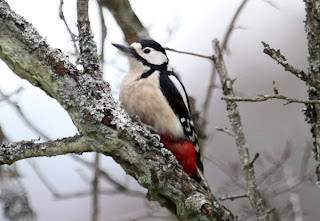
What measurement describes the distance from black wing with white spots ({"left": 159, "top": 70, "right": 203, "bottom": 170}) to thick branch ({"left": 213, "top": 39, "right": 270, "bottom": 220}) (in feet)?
0.77

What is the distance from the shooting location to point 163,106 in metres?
2.79

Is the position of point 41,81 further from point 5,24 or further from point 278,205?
point 278,205

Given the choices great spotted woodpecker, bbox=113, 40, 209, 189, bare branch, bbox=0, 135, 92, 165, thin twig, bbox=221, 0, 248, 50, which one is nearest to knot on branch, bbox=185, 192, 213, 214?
bare branch, bbox=0, 135, 92, 165

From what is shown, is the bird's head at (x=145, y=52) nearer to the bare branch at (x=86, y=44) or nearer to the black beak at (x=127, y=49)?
the black beak at (x=127, y=49)

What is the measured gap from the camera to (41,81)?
1.91m

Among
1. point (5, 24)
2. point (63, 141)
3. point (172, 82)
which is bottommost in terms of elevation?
point (63, 141)

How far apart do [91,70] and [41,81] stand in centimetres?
18

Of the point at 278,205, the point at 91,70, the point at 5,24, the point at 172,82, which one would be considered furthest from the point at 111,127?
the point at 278,205

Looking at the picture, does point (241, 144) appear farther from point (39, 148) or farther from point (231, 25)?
point (39, 148)

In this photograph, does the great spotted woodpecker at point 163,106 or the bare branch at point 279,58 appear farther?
the great spotted woodpecker at point 163,106

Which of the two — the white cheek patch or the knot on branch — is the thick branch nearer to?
the white cheek patch

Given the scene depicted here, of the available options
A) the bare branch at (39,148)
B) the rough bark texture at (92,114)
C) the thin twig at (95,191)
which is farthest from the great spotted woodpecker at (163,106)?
the bare branch at (39,148)

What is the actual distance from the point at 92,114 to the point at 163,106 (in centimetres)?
96

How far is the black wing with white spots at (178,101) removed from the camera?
2.84m
